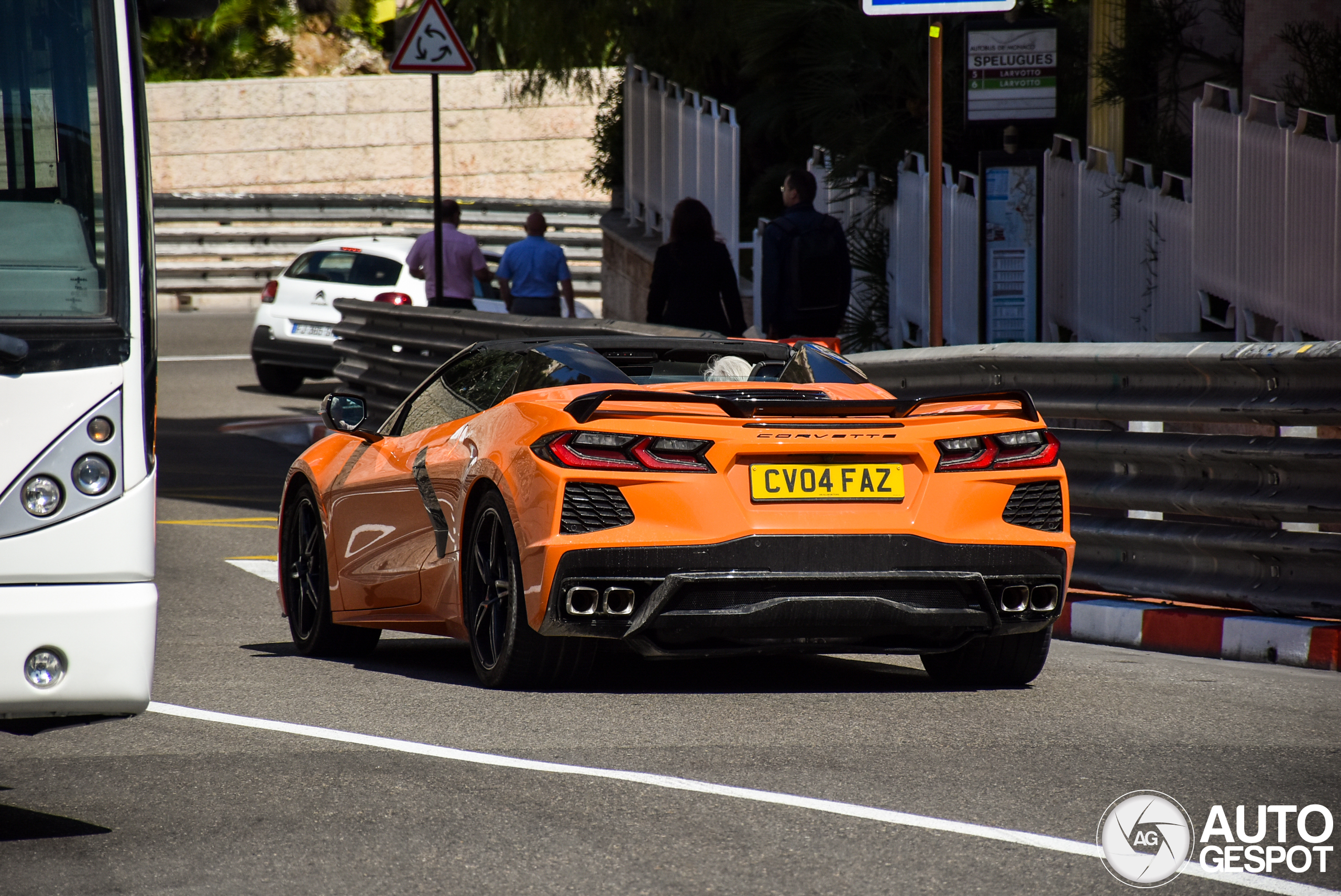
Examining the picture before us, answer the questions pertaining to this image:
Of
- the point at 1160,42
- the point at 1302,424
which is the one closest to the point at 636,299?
the point at 1160,42

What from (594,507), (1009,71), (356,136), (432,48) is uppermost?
(356,136)

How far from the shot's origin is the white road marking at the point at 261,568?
11.3m

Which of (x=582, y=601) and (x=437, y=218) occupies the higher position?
(x=437, y=218)

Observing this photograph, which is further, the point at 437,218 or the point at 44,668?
the point at 437,218

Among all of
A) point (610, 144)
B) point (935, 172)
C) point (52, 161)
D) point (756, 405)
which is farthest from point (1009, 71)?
point (610, 144)

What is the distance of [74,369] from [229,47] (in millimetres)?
41104

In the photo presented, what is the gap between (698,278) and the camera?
14.6 metres

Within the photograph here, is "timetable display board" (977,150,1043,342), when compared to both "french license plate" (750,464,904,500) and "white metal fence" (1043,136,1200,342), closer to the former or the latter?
"white metal fence" (1043,136,1200,342)

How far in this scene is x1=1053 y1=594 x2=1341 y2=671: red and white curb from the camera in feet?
26.3

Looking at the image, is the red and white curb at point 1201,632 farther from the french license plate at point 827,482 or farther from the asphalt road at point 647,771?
the french license plate at point 827,482

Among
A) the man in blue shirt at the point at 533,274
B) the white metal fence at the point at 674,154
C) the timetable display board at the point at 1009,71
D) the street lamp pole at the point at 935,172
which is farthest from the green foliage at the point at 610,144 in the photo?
the street lamp pole at the point at 935,172

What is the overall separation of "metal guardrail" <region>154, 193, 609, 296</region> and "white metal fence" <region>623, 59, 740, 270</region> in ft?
30.0

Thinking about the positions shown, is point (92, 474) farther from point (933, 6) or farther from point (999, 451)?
point (933, 6)

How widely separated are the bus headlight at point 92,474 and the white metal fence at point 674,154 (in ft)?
48.9
